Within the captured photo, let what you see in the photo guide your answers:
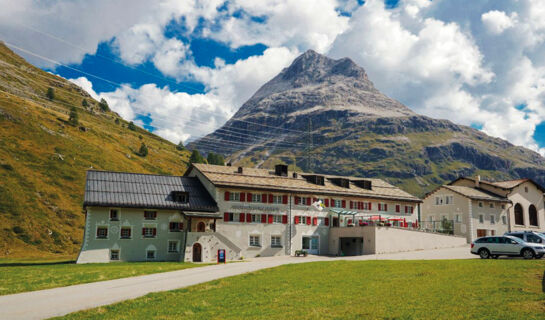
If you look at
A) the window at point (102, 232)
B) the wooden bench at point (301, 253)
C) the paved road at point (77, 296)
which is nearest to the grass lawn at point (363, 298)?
the paved road at point (77, 296)

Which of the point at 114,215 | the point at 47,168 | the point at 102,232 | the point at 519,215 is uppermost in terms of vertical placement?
the point at 47,168

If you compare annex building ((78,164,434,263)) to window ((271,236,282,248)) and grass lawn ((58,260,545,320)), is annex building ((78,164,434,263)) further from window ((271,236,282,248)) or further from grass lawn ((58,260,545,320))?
grass lawn ((58,260,545,320))

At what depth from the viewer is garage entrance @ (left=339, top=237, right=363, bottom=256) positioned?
208 ft

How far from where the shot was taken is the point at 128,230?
A: 53.8 metres

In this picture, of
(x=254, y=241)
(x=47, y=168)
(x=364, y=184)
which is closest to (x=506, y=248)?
(x=254, y=241)

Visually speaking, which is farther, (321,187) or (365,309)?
(321,187)

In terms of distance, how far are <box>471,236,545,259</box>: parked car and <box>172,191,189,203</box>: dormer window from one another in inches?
1400

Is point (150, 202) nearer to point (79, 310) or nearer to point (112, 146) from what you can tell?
point (79, 310)

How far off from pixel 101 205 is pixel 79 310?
3725 centimetres

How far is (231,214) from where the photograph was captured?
2327 inches

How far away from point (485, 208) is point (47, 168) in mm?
89998

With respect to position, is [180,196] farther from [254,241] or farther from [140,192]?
[254,241]

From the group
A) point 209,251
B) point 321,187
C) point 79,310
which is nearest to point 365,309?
point 79,310

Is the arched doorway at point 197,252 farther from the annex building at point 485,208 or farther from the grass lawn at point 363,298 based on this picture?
the annex building at point 485,208
